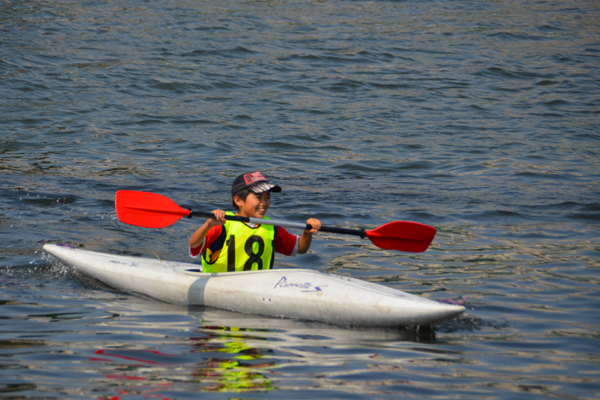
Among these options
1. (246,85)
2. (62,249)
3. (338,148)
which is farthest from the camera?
(246,85)

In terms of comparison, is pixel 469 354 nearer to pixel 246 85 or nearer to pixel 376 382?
pixel 376 382

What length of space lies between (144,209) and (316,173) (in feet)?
14.1

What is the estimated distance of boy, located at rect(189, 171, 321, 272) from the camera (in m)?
4.60

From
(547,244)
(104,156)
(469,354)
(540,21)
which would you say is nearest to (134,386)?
(469,354)

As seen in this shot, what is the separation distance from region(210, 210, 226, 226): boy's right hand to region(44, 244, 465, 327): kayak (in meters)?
0.39

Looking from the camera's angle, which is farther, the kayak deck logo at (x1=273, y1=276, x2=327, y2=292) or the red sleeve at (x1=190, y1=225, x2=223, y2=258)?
the red sleeve at (x1=190, y1=225, x2=223, y2=258)

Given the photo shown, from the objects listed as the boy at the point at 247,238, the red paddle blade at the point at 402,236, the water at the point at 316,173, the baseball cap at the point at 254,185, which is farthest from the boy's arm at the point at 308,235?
the water at the point at 316,173

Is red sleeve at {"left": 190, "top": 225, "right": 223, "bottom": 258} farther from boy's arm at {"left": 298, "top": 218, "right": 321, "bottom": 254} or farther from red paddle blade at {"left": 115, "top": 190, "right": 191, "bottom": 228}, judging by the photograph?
boy's arm at {"left": 298, "top": 218, "right": 321, "bottom": 254}

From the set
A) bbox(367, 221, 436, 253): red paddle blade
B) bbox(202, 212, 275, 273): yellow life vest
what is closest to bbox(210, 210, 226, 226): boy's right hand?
bbox(202, 212, 275, 273): yellow life vest

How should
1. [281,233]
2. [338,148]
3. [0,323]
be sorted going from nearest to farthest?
[0,323] → [281,233] → [338,148]

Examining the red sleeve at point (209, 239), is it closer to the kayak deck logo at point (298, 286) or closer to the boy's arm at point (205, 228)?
the boy's arm at point (205, 228)

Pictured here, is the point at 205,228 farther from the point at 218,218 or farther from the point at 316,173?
the point at 316,173

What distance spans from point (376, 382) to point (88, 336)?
1.69 meters

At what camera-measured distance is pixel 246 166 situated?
926 centimetres
